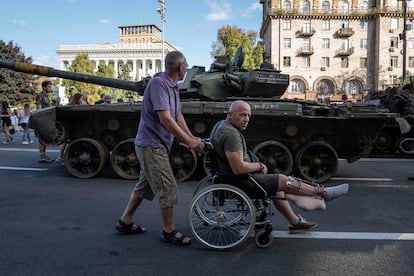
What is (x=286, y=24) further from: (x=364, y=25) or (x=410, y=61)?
(x=410, y=61)

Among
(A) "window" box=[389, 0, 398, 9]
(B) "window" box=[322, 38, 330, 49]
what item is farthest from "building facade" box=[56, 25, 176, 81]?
(A) "window" box=[389, 0, 398, 9]

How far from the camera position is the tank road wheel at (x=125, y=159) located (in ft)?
25.9

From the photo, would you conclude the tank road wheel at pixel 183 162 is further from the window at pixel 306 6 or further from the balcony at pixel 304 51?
the window at pixel 306 6

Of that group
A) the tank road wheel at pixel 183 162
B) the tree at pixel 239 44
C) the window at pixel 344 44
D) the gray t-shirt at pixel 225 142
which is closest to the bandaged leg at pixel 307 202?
the gray t-shirt at pixel 225 142

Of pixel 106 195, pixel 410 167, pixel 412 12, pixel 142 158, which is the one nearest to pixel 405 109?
pixel 410 167

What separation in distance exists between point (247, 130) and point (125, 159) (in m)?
2.44

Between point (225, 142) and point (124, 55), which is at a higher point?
point (124, 55)

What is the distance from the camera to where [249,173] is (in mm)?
4055

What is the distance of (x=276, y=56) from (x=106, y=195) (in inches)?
2020

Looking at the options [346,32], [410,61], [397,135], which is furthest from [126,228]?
[410,61]

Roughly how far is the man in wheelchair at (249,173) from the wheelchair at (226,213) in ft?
0.17

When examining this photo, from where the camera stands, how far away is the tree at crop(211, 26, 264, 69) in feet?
148

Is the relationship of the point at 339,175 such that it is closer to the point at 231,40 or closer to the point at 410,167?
the point at 410,167

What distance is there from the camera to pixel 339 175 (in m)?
8.69
